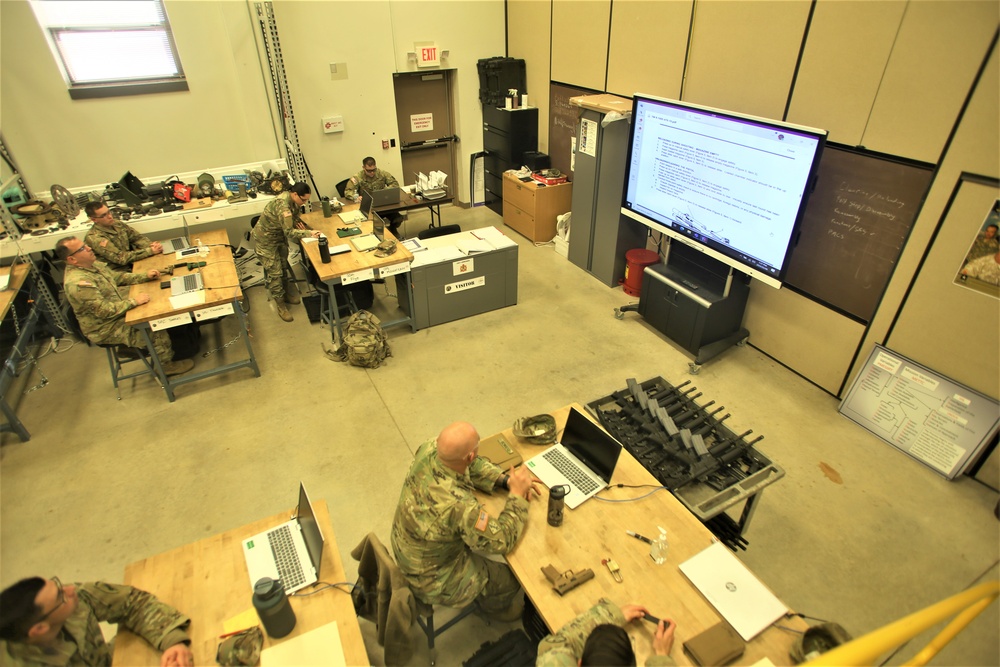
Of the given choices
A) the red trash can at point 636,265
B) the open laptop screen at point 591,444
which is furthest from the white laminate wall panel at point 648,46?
the open laptop screen at point 591,444

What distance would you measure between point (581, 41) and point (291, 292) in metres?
4.25

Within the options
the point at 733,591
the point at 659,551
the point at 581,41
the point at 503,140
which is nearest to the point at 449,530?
the point at 659,551

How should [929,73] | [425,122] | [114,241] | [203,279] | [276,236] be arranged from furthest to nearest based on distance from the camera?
[425,122]
[276,236]
[114,241]
[203,279]
[929,73]

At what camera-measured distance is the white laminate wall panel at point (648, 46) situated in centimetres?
458

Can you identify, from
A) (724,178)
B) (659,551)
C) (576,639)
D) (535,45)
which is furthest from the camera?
(535,45)

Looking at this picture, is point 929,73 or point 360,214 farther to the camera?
point 360,214

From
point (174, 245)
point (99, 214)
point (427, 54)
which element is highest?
point (427, 54)

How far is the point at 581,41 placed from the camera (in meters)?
5.80

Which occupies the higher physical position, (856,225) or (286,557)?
(856,225)

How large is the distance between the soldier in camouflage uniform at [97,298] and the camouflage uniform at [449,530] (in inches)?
119

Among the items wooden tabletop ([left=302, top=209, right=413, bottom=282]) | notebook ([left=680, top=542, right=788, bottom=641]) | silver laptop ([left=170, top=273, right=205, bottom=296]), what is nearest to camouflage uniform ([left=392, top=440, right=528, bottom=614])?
notebook ([left=680, top=542, right=788, bottom=641])

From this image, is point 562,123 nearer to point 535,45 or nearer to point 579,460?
Answer: point 535,45

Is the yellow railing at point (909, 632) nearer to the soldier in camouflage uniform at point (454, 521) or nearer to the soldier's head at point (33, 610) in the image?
the soldier in camouflage uniform at point (454, 521)

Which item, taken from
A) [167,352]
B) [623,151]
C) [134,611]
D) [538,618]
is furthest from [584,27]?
[134,611]
